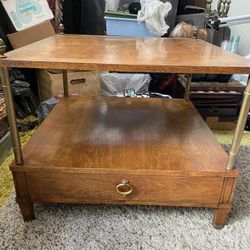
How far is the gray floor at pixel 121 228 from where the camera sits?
2.63 ft

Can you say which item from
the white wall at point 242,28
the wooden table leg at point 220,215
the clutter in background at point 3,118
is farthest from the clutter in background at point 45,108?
the white wall at point 242,28

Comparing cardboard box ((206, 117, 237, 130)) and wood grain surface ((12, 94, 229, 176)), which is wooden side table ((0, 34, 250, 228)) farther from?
cardboard box ((206, 117, 237, 130))

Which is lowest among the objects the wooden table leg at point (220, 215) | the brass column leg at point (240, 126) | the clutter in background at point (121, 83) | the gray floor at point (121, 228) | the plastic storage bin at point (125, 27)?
the gray floor at point (121, 228)

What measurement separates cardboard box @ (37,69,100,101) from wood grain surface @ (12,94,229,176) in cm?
32

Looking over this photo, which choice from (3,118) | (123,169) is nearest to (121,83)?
(3,118)

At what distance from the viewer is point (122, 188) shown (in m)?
0.80

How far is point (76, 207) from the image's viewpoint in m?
0.93

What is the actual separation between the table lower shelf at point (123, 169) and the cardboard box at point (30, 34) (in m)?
0.79

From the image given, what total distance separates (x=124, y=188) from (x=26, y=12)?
128 cm

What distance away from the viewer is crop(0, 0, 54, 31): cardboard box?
4.94ft

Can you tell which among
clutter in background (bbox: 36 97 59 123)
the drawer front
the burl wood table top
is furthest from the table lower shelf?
clutter in background (bbox: 36 97 59 123)

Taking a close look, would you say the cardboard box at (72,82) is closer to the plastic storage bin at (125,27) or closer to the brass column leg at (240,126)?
the plastic storage bin at (125,27)

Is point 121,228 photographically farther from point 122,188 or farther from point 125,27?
point 125,27

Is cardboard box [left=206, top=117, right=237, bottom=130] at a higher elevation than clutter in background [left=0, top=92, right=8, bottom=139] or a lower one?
lower
